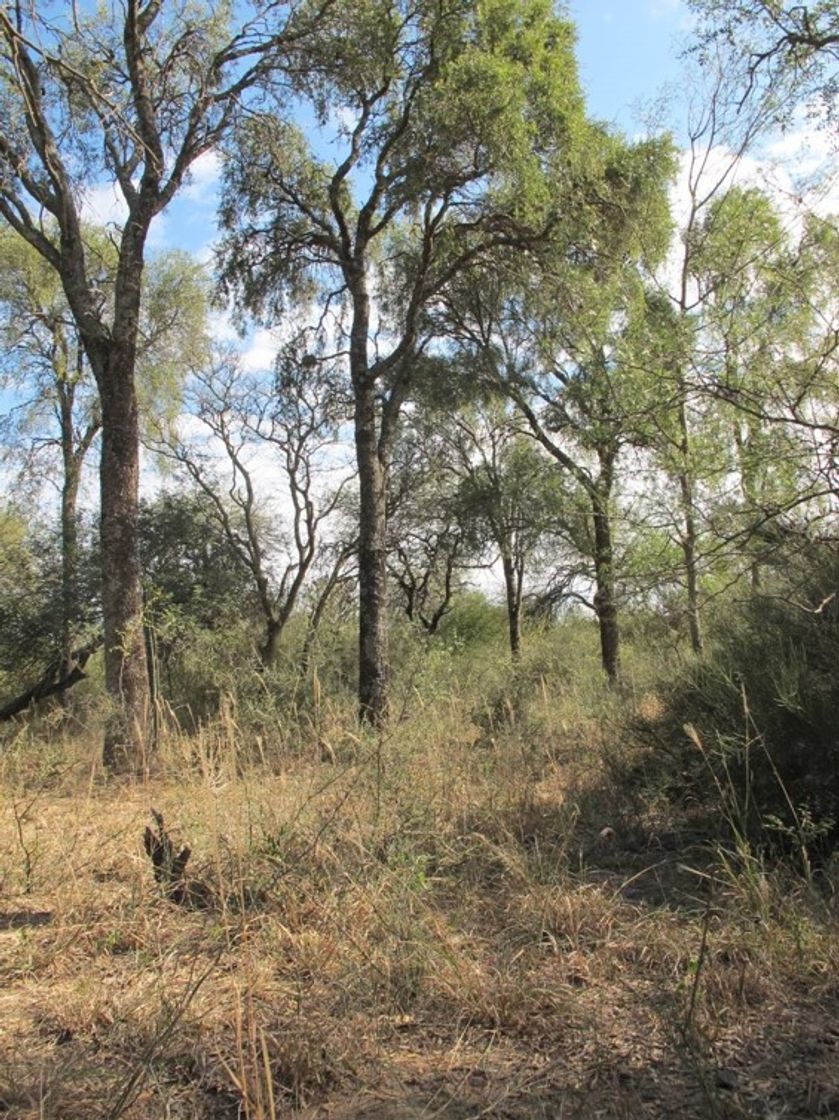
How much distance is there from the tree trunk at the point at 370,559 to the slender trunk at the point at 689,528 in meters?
4.20

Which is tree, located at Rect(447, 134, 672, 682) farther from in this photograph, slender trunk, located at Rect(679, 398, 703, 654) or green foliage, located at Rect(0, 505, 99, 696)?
green foliage, located at Rect(0, 505, 99, 696)

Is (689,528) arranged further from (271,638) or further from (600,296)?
(271,638)

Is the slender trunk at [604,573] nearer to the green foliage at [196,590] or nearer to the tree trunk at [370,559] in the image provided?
the tree trunk at [370,559]

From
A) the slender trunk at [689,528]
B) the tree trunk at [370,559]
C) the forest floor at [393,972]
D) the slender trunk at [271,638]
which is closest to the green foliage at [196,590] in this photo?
the slender trunk at [271,638]

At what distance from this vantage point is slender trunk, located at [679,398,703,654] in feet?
20.9

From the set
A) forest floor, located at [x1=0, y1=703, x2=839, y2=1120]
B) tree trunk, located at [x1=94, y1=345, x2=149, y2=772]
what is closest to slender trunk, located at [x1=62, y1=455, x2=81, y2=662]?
tree trunk, located at [x1=94, y1=345, x2=149, y2=772]

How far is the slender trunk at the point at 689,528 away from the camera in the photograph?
638cm

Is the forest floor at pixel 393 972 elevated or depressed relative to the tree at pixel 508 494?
depressed

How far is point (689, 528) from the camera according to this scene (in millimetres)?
8383

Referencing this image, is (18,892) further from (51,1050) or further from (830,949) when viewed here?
(830,949)

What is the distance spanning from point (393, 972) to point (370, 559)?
27.9 ft

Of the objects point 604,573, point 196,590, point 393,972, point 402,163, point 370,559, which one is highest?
point 402,163

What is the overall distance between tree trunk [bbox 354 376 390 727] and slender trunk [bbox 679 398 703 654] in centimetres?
420

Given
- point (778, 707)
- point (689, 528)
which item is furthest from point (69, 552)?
point (778, 707)
